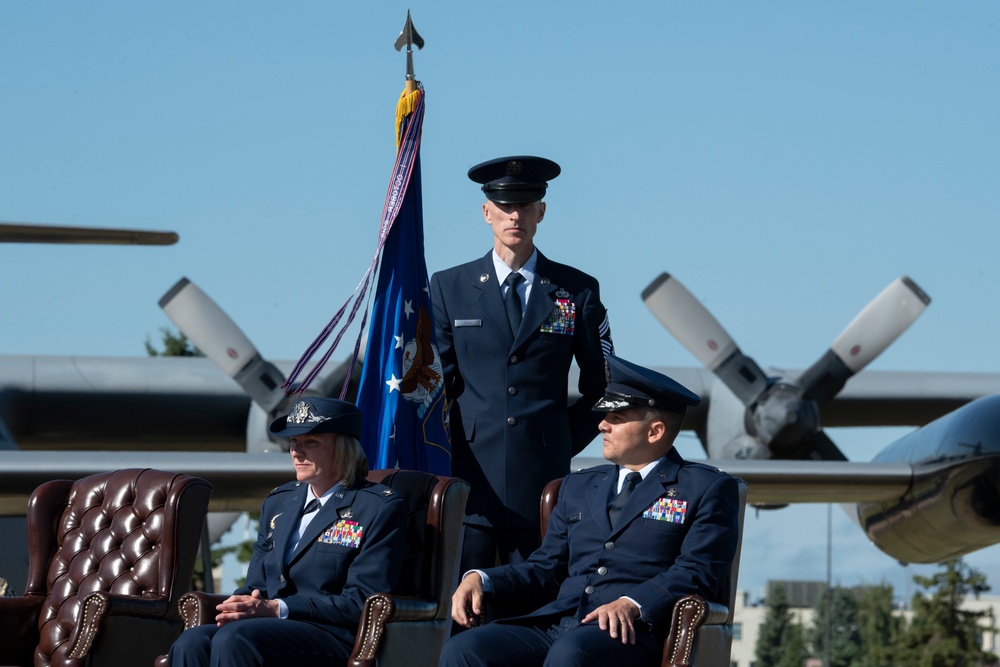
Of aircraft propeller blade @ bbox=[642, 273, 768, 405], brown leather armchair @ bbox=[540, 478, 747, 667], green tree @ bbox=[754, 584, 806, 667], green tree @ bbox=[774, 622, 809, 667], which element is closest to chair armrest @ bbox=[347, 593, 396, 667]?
brown leather armchair @ bbox=[540, 478, 747, 667]

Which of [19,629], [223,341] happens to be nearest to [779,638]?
[223,341]

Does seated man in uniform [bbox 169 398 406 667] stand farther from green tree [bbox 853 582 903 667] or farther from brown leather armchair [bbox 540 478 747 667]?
green tree [bbox 853 582 903 667]

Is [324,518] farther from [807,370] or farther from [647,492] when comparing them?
[807,370]

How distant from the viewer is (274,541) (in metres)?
5.08

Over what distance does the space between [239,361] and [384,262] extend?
1024 cm

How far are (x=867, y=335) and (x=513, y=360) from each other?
1250 centimetres

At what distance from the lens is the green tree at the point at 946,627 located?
46750mm

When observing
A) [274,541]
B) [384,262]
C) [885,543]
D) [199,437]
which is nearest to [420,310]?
[384,262]

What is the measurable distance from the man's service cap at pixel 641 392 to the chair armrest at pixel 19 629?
2.74 metres

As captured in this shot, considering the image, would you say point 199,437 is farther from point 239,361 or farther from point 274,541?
point 274,541

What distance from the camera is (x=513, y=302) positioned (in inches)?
218

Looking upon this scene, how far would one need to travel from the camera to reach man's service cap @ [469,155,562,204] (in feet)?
17.6

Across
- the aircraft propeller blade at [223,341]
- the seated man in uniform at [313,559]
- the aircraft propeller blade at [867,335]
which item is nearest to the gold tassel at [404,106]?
the seated man in uniform at [313,559]

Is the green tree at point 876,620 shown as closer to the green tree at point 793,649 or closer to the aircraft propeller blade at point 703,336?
the green tree at point 793,649
